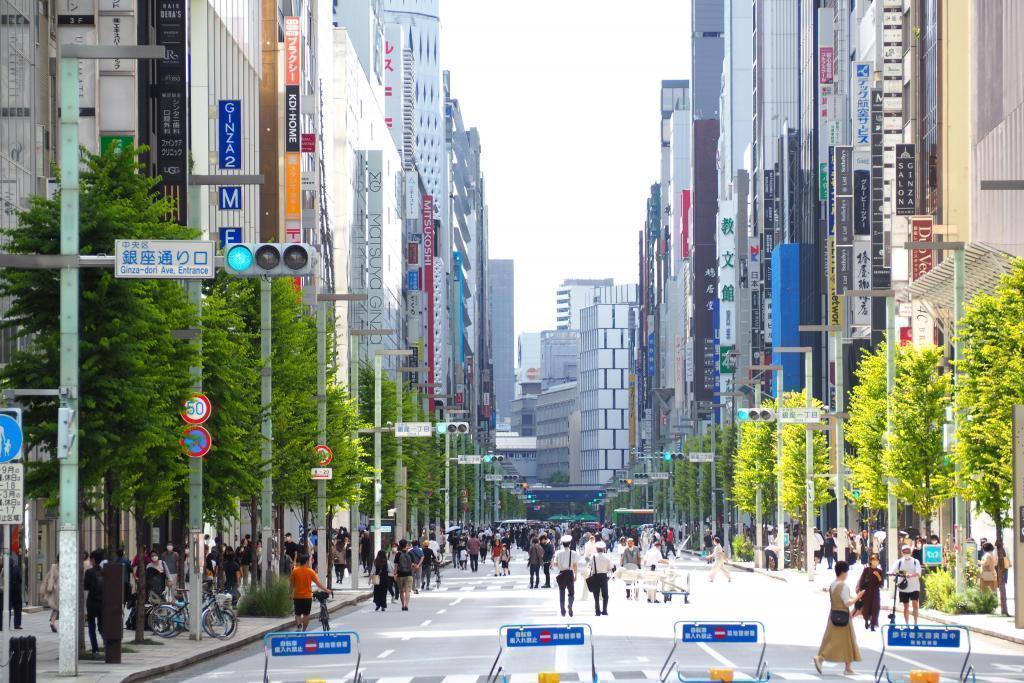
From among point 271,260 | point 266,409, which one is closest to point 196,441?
point 271,260

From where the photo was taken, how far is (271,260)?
23484 millimetres

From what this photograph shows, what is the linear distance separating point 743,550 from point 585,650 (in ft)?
221

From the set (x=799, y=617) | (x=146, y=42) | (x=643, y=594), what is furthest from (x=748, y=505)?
(x=799, y=617)

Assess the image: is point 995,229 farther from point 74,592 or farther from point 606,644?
point 74,592

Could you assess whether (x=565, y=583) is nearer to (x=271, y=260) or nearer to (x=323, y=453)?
(x=323, y=453)

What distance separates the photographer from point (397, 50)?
190 metres

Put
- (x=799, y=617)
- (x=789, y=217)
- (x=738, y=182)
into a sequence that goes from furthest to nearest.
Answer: (x=738, y=182), (x=789, y=217), (x=799, y=617)

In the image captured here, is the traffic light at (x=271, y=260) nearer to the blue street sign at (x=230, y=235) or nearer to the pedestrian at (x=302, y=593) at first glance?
the pedestrian at (x=302, y=593)

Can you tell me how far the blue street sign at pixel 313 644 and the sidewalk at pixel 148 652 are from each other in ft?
22.1

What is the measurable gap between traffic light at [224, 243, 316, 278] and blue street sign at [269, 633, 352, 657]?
589 centimetres

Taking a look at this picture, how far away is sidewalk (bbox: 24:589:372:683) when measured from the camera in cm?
2623

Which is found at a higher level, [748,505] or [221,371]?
[221,371]

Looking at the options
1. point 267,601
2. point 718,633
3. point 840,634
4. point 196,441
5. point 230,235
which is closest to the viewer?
point 718,633

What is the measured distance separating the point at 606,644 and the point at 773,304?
114m
